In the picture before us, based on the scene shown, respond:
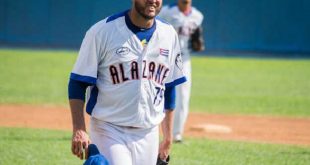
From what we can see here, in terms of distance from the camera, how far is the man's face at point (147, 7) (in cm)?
575

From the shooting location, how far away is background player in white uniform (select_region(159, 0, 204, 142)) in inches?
460

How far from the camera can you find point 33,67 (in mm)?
25500

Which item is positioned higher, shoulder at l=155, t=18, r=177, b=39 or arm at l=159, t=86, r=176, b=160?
shoulder at l=155, t=18, r=177, b=39

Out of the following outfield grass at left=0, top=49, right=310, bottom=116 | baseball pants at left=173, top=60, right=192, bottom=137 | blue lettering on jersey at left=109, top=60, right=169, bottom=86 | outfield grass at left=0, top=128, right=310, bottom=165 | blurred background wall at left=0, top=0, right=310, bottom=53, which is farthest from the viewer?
blurred background wall at left=0, top=0, right=310, bottom=53

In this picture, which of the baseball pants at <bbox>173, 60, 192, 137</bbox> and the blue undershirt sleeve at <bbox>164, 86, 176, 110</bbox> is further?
the baseball pants at <bbox>173, 60, 192, 137</bbox>

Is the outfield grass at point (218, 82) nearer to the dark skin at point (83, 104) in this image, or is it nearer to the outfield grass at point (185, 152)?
the outfield grass at point (185, 152)

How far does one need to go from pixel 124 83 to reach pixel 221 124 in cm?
884

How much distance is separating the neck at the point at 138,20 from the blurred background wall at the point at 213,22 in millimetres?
25953

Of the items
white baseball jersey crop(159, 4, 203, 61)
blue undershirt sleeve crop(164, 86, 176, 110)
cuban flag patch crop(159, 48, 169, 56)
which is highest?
cuban flag patch crop(159, 48, 169, 56)

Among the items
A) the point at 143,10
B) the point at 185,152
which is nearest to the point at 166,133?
the point at 143,10

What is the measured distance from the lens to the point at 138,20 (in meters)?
5.86

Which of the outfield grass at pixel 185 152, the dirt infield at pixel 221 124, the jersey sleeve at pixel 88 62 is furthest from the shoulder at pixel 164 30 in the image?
the dirt infield at pixel 221 124

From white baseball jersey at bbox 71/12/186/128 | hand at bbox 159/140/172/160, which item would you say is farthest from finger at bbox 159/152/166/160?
white baseball jersey at bbox 71/12/186/128

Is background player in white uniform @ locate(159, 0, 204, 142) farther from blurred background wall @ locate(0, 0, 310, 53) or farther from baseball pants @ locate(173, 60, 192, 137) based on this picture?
blurred background wall @ locate(0, 0, 310, 53)
